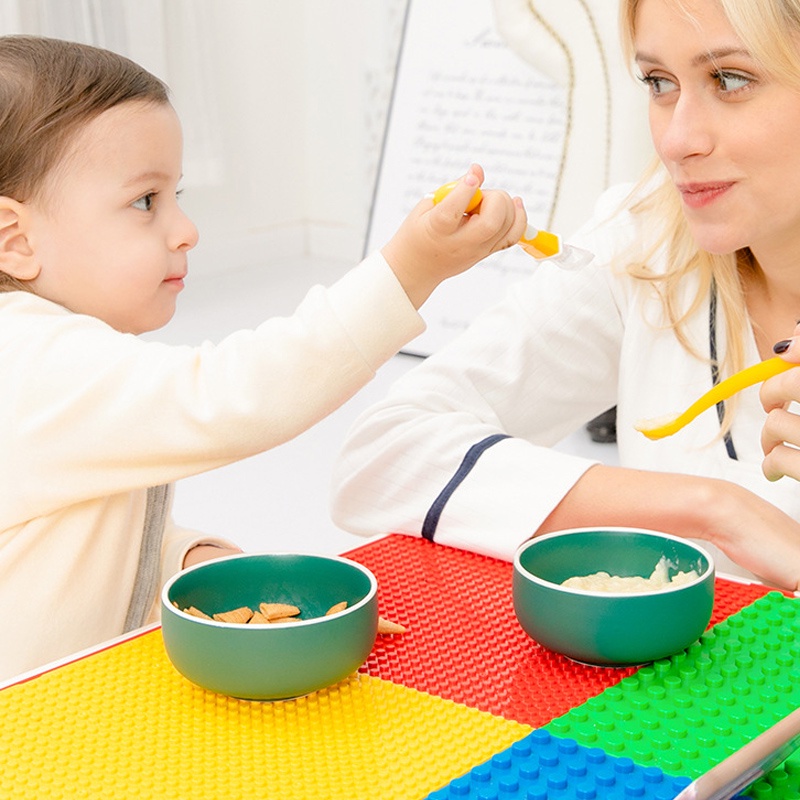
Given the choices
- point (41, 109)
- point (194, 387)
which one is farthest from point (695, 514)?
point (41, 109)

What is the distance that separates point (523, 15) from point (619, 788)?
8.26 ft

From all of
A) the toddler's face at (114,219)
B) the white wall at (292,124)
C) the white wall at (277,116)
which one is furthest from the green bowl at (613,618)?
the white wall at (292,124)

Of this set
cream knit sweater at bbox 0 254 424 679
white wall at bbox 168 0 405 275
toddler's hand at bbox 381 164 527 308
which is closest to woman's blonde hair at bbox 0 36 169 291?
cream knit sweater at bbox 0 254 424 679

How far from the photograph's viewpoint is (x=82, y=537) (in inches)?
36.8

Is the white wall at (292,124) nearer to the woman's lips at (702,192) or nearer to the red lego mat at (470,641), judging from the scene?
the woman's lips at (702,192)

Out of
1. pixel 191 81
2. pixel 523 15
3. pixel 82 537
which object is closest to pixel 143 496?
pixel 82 537

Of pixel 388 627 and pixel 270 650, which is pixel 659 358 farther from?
pixel 270 650

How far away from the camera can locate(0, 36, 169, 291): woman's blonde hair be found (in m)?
0.94

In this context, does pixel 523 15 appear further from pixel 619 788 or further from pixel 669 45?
pixel 619 788

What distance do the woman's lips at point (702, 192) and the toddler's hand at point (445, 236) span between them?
1.15ft

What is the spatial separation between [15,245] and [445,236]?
0.37 meters

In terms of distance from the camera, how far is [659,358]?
1.32 m

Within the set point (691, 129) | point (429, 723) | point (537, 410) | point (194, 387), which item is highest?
point (691, 129)

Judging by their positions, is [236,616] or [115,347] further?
[115,347]
